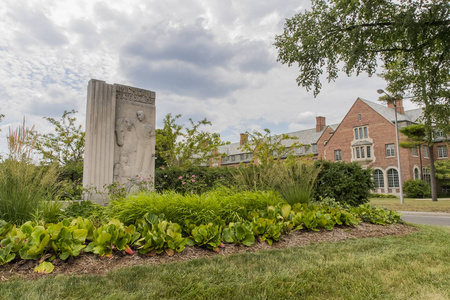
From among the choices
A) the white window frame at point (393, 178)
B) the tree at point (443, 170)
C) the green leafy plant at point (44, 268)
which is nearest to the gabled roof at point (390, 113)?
the white window frame at point (393, 178)

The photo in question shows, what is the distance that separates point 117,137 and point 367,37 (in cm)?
693

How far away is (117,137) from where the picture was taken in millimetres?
7945

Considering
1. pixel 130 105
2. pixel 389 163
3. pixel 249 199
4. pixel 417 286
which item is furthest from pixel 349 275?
pixel 389 163

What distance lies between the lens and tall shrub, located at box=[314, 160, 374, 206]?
837 centimetres

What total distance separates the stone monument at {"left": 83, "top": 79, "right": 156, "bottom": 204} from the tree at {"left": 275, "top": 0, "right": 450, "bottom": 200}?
423cm

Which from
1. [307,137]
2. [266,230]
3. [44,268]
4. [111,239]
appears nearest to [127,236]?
[111,239]

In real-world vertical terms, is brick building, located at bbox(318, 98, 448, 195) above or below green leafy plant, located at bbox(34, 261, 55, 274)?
above

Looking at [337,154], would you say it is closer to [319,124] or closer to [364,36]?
[319,124]

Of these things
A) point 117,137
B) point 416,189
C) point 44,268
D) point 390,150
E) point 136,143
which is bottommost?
point 416,189

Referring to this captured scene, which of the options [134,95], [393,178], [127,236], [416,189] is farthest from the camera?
[393,178]

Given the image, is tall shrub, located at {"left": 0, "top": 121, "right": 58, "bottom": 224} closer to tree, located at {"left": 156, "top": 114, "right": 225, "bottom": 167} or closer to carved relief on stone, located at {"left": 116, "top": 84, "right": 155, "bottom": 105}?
carved relief on stone, located at {"left": 116, "top": 84, "right": 155, "bottom": 105}

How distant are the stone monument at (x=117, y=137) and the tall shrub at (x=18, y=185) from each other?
2.48 m

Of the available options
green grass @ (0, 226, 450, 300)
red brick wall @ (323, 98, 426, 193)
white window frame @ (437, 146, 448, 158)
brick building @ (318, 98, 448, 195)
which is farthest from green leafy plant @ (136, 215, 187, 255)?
white window frame @ (437, 146, 448, 158)

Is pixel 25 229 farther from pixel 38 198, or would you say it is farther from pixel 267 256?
pixel 267 256
